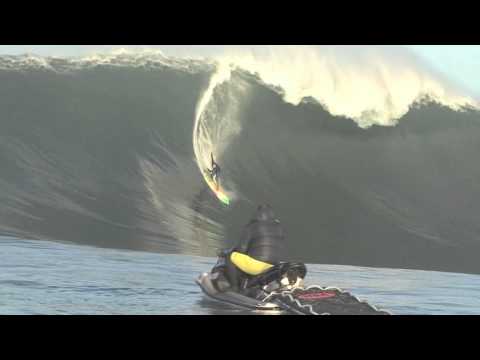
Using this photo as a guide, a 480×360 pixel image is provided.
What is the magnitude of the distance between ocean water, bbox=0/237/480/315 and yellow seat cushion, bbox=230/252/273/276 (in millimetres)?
517

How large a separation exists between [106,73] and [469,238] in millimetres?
9073

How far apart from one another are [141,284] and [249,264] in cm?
168

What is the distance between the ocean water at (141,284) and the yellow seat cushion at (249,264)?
1.69 feet

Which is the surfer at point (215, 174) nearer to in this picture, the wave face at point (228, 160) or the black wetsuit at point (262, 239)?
the wave face at point (228, 160)

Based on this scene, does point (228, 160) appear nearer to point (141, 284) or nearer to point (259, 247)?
point (141, 284)

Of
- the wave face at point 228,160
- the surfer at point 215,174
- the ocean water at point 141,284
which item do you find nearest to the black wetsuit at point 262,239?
the ocean water at point 141,284

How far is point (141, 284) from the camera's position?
8773 millimetres

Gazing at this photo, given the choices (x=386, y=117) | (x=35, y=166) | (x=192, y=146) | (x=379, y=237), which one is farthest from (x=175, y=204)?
(x=386, y=117)

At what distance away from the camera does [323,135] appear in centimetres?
1552

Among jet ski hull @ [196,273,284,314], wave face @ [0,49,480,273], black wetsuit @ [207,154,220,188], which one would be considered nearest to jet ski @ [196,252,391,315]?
jet ski hull @ [196,273,284,314]

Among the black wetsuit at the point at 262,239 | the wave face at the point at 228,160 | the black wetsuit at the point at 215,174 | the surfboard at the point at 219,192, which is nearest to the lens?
the black wetsuit at the point at 262,239

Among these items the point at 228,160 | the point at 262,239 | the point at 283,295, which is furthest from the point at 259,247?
the point at 228,160

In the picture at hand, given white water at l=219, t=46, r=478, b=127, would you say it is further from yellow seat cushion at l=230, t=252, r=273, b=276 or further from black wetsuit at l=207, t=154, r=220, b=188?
yellow seat cushion at l=230, t=252, r=273, b=276

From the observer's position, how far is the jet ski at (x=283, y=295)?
7441 mm
